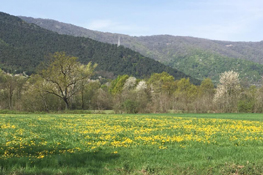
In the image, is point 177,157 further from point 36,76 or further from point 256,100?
point 256,100

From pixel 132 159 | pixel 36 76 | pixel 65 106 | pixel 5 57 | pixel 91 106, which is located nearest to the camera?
pixel 132 159

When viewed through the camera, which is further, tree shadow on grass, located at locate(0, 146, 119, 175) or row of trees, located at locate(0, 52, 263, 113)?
row of trees, located at locate(0, 52, 263, 113)

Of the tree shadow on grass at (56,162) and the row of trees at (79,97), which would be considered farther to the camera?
the row of trees at (79,97)

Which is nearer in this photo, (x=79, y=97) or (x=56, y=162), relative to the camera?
(x=56, y=162)

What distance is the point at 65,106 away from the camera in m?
64.0

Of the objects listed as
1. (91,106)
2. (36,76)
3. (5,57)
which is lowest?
(91,106)

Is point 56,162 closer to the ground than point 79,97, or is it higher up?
higher up

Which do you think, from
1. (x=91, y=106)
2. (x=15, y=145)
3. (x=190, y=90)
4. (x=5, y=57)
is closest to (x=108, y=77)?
(x=5, y=57)

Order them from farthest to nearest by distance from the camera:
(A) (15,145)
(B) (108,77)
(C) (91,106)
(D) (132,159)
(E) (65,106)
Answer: (B) (108,77)
(C) (91,106)
(E) (65,106)
(A) (15,145)
(D) (132,159)

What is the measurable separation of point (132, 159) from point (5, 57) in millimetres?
153926

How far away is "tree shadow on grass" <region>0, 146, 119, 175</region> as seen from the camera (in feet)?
28.9

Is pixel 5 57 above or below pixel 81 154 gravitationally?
above

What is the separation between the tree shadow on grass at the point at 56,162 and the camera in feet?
28.9

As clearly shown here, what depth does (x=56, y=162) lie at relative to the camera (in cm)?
980
